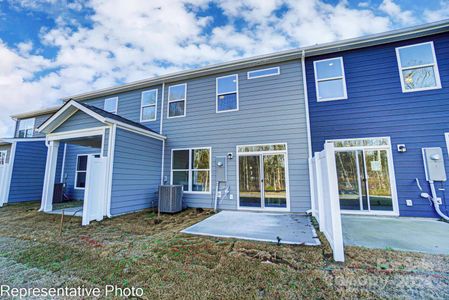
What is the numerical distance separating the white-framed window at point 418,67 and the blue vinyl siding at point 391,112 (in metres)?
0.13

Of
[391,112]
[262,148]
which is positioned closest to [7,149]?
[262,148]

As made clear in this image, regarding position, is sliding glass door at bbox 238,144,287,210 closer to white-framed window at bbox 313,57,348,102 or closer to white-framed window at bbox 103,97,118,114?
white-framed window at bbox 313,57,348,102

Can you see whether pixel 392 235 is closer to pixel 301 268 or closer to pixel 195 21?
pixel 301 268

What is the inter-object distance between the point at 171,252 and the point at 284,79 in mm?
6402

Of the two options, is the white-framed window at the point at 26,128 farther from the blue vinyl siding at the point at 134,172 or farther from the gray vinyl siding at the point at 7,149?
the blue vinyl siding at the point at 134,172

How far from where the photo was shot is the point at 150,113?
27.8 feet

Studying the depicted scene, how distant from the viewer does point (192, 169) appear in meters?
7.49

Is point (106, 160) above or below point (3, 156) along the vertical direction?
below

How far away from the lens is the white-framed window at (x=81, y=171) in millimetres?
9317

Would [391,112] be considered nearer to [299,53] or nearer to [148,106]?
[299,53]

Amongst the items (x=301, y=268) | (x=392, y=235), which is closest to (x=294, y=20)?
(x=392, y=235)

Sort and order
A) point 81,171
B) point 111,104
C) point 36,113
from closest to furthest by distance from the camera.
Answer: point 111,104 < point 81,171 < point 36,113

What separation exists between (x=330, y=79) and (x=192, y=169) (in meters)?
5.91

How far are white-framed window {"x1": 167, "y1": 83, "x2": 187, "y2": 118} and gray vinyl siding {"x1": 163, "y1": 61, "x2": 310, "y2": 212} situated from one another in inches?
8.6
